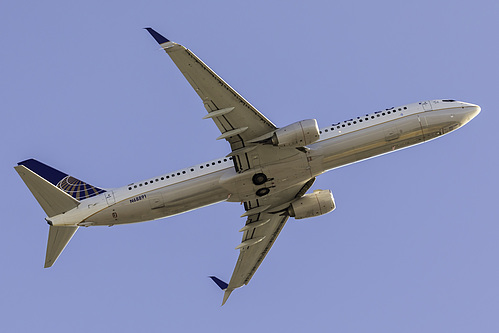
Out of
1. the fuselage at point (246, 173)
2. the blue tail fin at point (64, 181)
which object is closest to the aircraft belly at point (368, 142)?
the fuselage at point (246, 173)

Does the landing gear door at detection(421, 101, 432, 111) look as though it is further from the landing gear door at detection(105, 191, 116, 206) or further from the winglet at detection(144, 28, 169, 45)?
the landing gear door at detection(105, 191, 116, 206)

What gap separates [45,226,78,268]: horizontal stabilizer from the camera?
5878cm

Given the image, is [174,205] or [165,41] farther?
[174,205]

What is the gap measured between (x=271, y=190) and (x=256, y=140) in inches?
200

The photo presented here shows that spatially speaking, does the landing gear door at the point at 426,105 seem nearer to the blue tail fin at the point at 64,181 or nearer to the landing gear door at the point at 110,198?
the landing gear door at the point at 110,198

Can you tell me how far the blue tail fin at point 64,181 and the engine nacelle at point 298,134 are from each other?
14117mm

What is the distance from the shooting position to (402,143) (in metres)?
59.2

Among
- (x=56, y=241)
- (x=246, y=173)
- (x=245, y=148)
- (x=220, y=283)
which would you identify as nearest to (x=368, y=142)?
(x=245, y=148)

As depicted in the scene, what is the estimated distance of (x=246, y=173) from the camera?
58031mm

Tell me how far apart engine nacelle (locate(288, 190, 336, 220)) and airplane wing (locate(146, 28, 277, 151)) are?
9.78 metres

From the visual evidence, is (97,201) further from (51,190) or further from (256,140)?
(256,140)

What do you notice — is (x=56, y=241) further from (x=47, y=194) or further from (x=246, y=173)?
(x=246, y=173)

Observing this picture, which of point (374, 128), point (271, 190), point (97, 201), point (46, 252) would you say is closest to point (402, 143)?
point (374, 128)

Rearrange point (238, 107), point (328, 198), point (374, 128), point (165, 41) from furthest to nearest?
point (328, 198) → point (374, 128) → point (238, 107) → point (165, 41)
